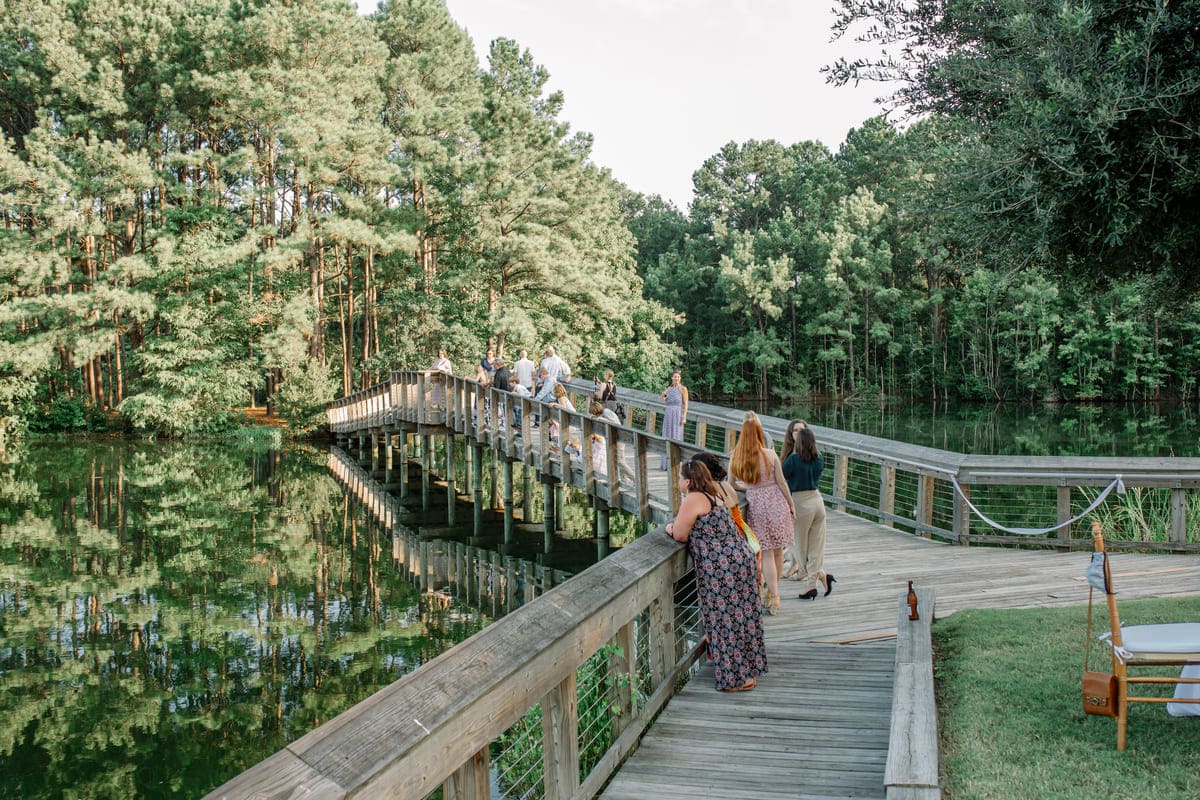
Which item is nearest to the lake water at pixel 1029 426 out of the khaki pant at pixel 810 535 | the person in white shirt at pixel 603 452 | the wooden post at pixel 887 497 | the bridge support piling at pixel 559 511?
the bridge support piling at pixel 559 511

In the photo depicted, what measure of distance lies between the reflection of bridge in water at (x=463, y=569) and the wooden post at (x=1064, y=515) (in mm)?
6643

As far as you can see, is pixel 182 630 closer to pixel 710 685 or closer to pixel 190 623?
pixel 190 623

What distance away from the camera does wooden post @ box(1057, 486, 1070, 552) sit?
984cm

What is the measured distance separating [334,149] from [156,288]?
321 inches

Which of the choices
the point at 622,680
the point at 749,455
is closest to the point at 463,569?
the point at 749,455

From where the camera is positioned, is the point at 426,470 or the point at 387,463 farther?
the point at 387,463

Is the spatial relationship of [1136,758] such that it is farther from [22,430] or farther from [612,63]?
[22,430]

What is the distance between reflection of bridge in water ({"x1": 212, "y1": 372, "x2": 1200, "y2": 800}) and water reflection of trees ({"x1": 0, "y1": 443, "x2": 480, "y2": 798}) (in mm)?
3055

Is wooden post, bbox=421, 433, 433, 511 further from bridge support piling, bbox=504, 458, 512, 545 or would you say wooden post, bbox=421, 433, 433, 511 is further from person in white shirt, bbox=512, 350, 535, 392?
bridge support piling, bbox=504, 458, 512, 545

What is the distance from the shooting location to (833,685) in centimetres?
577

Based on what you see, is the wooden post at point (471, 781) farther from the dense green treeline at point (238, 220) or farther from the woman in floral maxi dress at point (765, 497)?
the dense green treeline at point (238, 220)

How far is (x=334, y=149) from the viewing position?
106 ft

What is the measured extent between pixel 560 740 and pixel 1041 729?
2.50m

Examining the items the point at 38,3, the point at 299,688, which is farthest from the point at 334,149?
the point at 299,688
